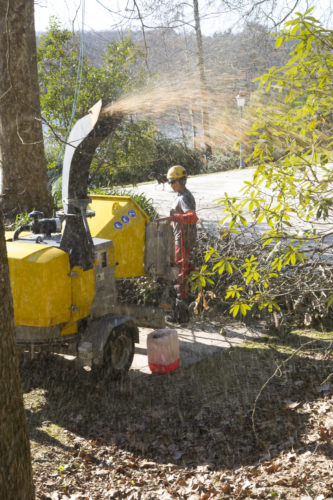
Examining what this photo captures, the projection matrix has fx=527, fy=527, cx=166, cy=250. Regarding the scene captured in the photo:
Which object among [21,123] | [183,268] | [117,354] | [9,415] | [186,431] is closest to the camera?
[9,415]

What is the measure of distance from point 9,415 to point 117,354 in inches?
107

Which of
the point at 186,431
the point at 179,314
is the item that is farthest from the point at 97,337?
the point at 179,314

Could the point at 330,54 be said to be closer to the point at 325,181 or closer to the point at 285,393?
the point at 325,181

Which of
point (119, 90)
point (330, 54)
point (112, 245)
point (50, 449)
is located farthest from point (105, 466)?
point (119, 90)

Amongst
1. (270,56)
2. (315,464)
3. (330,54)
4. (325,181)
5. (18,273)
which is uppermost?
(270,56)

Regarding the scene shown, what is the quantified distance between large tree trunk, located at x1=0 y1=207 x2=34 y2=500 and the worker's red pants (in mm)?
4243

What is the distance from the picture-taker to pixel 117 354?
544cm

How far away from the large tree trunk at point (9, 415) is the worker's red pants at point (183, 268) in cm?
424

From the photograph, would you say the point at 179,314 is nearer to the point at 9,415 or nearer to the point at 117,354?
the point at 117,354

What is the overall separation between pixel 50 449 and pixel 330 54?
3.65m

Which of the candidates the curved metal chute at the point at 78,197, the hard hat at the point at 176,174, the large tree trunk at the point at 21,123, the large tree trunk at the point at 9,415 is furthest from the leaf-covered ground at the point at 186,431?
the large tree trunk at the point at 21,123

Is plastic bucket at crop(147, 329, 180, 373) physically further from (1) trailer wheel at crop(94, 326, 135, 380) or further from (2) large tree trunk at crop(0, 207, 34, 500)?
(2) large tree trunk at crop(0, 207, 34, 500)

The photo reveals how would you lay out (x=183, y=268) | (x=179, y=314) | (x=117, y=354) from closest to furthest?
(x=117, y=354) < (x=183, y=268) < (x=179, y=314)

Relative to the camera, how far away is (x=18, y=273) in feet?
15.3
